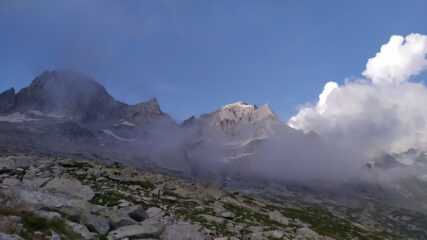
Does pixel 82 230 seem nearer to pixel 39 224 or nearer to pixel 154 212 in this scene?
pixel 39 224

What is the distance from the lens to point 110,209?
124ft

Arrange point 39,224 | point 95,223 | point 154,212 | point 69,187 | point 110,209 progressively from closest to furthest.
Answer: point 39,224
point 95,223
point 110,209
point 154,212
point 69,187

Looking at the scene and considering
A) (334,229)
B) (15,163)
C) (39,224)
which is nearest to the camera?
(39,224)

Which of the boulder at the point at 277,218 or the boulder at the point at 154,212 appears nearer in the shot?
the boulder at the point at 154,212

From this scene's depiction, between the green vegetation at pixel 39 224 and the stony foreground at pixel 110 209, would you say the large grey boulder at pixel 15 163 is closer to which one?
the stony foreground at pixel 110 209

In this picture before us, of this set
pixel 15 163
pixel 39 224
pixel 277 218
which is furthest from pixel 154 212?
pixel 277 218

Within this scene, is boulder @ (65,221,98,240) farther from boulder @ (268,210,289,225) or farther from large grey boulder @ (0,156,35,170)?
boulder @ (268,210,289,225)

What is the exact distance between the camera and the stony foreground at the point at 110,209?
87.0ft

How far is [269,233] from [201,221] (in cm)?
938

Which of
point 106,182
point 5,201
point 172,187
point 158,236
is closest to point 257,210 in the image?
point 172,187

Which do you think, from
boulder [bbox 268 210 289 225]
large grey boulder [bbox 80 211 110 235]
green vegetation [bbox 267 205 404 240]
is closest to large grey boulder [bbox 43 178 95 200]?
large grey boulder [bbox 80 211 110 235]

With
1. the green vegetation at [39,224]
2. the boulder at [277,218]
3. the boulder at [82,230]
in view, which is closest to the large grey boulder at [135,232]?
the boulder at [82,230]

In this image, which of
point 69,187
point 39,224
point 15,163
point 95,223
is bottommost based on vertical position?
point 39,224

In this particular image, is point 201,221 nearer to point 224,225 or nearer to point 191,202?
point 224,225
